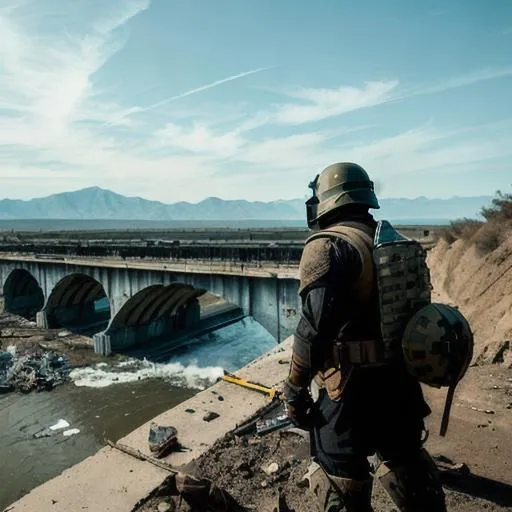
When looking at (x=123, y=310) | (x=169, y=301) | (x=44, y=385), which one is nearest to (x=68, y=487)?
(x=44, y=385)

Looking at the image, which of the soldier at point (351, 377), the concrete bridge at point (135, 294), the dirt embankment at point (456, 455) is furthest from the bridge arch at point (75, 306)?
the soldier at point (351, 377)

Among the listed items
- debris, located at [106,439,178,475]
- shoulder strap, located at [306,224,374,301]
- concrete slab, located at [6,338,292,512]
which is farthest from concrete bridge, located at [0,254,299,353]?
shoulder strap, located at [306,224,374,301]

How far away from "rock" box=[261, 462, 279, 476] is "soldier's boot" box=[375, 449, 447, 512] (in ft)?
11.4

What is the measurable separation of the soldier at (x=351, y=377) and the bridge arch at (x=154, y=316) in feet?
78.2

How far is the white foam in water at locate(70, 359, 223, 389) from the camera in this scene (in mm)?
24266

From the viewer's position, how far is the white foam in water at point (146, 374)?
24.3 metres

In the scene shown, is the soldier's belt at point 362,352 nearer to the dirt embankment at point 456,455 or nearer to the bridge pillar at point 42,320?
the dirt embankment at point 456,455

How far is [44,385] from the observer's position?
23.2 m

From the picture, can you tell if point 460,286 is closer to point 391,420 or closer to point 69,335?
point 391,420

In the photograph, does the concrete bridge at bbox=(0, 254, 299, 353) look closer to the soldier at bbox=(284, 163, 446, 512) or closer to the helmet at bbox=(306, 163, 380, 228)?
the helmet at bbox=(306, 163, 380, 228)

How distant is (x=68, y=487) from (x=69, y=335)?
27532mm

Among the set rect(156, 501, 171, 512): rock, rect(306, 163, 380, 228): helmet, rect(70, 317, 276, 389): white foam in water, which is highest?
rect(306, 163, 380, 228): helmet

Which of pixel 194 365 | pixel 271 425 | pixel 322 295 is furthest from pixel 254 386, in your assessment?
pixel 194 365

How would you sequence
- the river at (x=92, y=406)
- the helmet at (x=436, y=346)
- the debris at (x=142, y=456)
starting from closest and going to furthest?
1. the helmet at (x=436, y=346)
2. the debris at (x=142, y=456)
3. the river at (x=92, y=406)
